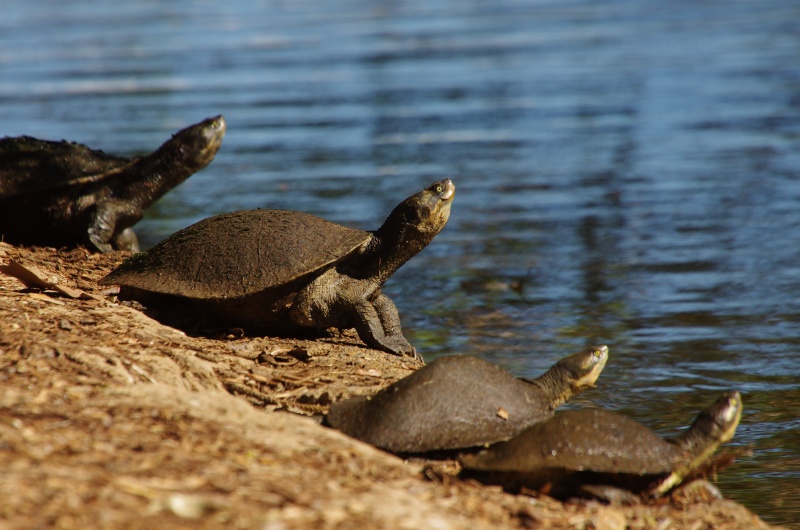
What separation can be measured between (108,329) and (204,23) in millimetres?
26233

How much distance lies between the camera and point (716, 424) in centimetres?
418

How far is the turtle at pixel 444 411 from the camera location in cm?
404

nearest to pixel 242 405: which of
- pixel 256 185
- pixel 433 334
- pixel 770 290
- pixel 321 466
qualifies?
pixel 321 466

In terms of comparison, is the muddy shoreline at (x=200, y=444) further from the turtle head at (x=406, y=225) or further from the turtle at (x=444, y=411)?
the turtle head at (x=406, y=225)

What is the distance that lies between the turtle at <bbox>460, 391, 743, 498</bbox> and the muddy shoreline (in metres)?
0.10

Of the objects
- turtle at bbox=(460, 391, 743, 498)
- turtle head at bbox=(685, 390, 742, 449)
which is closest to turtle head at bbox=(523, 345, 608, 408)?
turtle at bbox=(460, 391, 743, 498)

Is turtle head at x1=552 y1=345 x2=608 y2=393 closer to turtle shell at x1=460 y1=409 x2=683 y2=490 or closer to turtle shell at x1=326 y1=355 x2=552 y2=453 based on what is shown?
turtle shell at x1=326 y1=355 x2=552 y2=453

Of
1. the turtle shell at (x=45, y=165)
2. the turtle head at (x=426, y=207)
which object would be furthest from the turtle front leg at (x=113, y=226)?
the turtle head at (x=426, y=207)

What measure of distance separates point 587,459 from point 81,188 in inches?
206

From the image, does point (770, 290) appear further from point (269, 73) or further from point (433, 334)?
point (269, 73)

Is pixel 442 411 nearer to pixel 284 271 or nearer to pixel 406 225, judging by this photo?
pixel 284 271

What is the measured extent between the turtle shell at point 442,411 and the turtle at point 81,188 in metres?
4.03

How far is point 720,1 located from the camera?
30578mm

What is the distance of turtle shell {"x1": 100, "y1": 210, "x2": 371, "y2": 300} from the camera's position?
521cm
